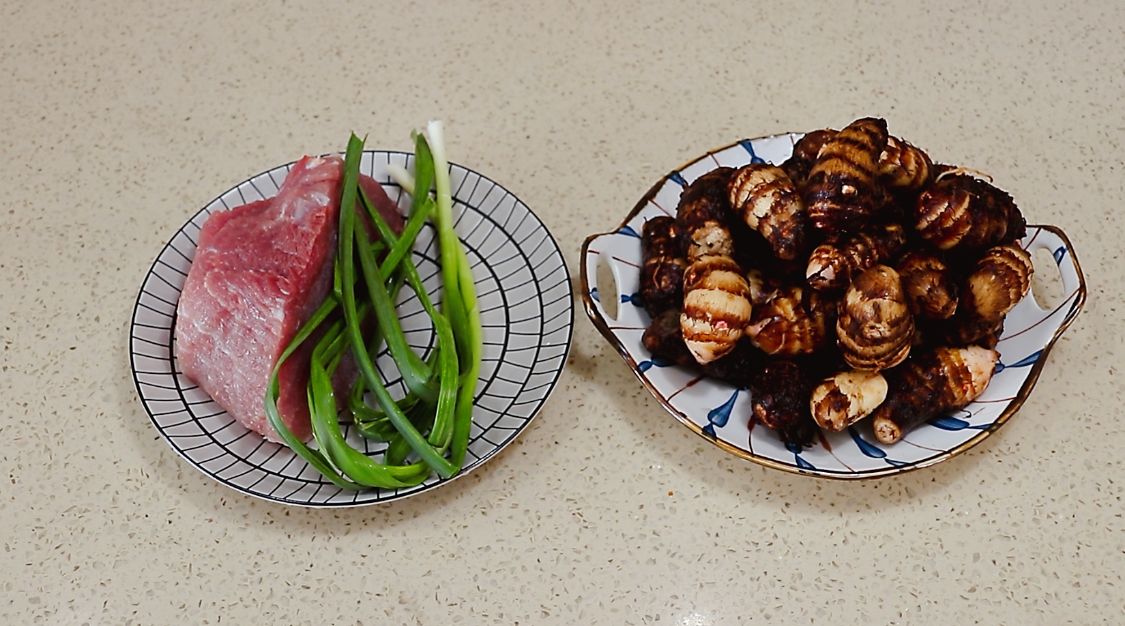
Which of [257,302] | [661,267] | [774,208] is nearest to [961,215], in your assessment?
[774,208]

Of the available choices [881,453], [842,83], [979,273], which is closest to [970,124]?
[842,83]

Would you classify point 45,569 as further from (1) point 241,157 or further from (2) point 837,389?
(2) point 837,389

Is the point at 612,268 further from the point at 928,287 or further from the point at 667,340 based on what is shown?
the point at 928,287

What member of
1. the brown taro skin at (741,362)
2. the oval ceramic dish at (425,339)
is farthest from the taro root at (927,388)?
the oval ceramic dish at (425,339)

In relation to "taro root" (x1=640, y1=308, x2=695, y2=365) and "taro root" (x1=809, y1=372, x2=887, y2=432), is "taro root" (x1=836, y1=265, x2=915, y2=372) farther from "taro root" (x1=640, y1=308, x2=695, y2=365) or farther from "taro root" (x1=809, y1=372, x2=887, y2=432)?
"taro root" (x1=640, y1=308, x2=695, y2=365)

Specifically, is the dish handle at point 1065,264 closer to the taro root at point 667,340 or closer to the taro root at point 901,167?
the taro root at point 901,167
